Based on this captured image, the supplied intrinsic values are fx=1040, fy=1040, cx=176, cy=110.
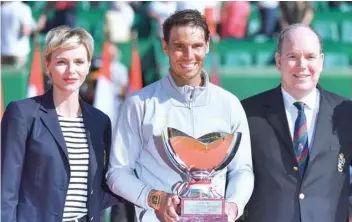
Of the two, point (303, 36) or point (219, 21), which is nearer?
point (303, 36)

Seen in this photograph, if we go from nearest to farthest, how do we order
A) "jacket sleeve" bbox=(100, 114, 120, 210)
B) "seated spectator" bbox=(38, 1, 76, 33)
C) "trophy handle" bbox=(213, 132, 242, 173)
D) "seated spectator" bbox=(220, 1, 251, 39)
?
"trophy handle" bbox=(213, 132, 242, 173)
"jacket sleeve" bbox=(100, 114, 120, 210)
"seated spectator" bbox=(38, 1, 76, 33)
"seated spectator" bbox=(220, 1, 251, 39)

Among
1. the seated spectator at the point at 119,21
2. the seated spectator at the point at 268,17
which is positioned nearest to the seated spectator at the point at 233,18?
the seated spectator at the point at 268,17

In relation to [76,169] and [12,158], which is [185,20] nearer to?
[76,169]

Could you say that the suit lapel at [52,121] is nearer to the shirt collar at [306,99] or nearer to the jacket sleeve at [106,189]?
the jacket sleeve at [106,189]

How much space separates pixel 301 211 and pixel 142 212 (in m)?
0.83

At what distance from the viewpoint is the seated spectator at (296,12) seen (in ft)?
41.4

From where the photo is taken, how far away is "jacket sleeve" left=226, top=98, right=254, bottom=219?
5051 millimetres

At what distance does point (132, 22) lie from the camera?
1343cm

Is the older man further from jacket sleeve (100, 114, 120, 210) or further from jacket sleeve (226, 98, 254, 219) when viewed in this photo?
jacket sleeve (100, 114, 120, 210)

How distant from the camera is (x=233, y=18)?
518 inches

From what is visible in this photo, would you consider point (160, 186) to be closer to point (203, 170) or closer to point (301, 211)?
point (203, 170)

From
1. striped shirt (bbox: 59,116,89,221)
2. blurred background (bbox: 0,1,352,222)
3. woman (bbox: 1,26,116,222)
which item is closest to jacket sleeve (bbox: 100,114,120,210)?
woman (bbox: 1,26,116,222)

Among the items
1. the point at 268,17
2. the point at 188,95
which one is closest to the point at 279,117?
the point at 188,95

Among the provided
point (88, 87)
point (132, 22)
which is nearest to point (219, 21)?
point (132, 22)
